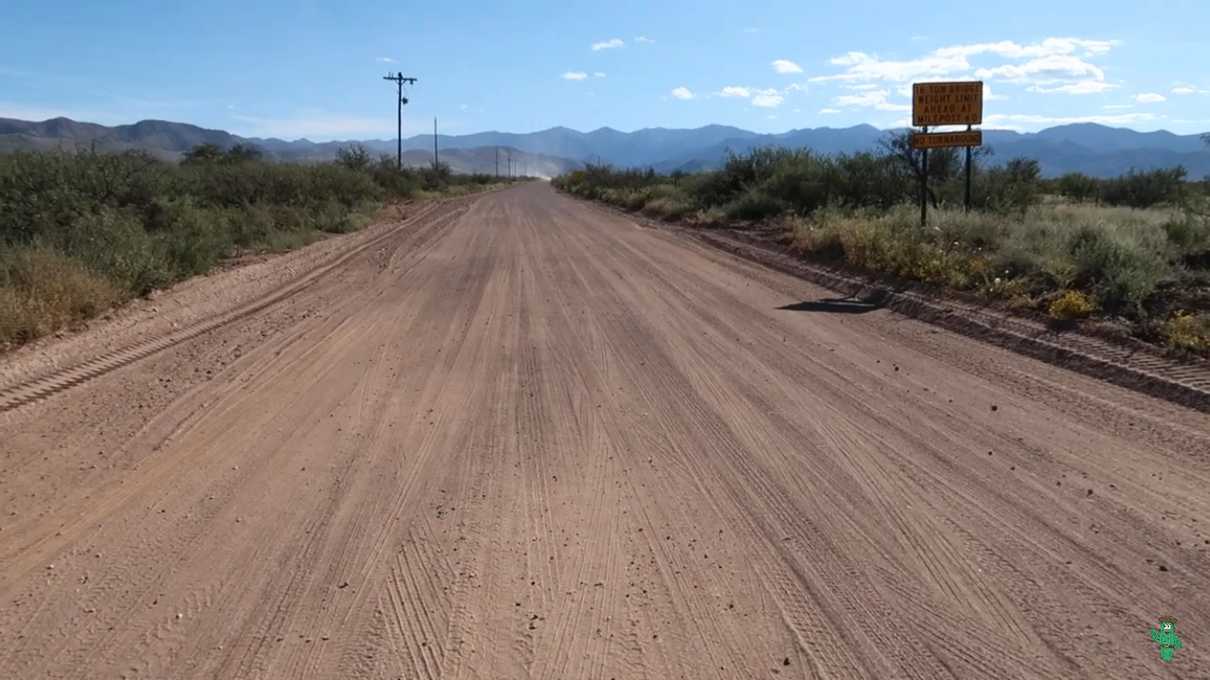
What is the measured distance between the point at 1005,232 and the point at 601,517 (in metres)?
14.0

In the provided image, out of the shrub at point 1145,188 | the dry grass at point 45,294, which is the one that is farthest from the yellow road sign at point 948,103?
the dry grass at point 45,294

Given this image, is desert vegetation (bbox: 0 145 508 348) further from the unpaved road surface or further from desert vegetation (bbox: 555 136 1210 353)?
desert vegetation (bbox: 555 136 1210 353)

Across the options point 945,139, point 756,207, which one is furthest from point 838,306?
point 756,207

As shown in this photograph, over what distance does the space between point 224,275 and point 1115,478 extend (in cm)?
1628

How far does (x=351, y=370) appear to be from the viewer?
998 centimetres

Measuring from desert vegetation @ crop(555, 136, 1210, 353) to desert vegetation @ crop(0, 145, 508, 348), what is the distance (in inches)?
502

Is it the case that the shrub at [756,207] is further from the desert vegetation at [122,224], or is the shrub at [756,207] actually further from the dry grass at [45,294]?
the dry grass at [45,294]

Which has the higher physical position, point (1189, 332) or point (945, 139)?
point (945, 139)

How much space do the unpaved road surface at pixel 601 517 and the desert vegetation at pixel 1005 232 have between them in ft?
7.85

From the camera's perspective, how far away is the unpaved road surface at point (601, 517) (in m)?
4.30

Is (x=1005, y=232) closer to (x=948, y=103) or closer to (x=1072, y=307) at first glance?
(x=948, y=103)

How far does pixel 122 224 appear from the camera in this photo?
59.7ft

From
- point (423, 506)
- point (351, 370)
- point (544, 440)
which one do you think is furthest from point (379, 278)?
point (423, 506)

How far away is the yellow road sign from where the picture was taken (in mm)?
19828
